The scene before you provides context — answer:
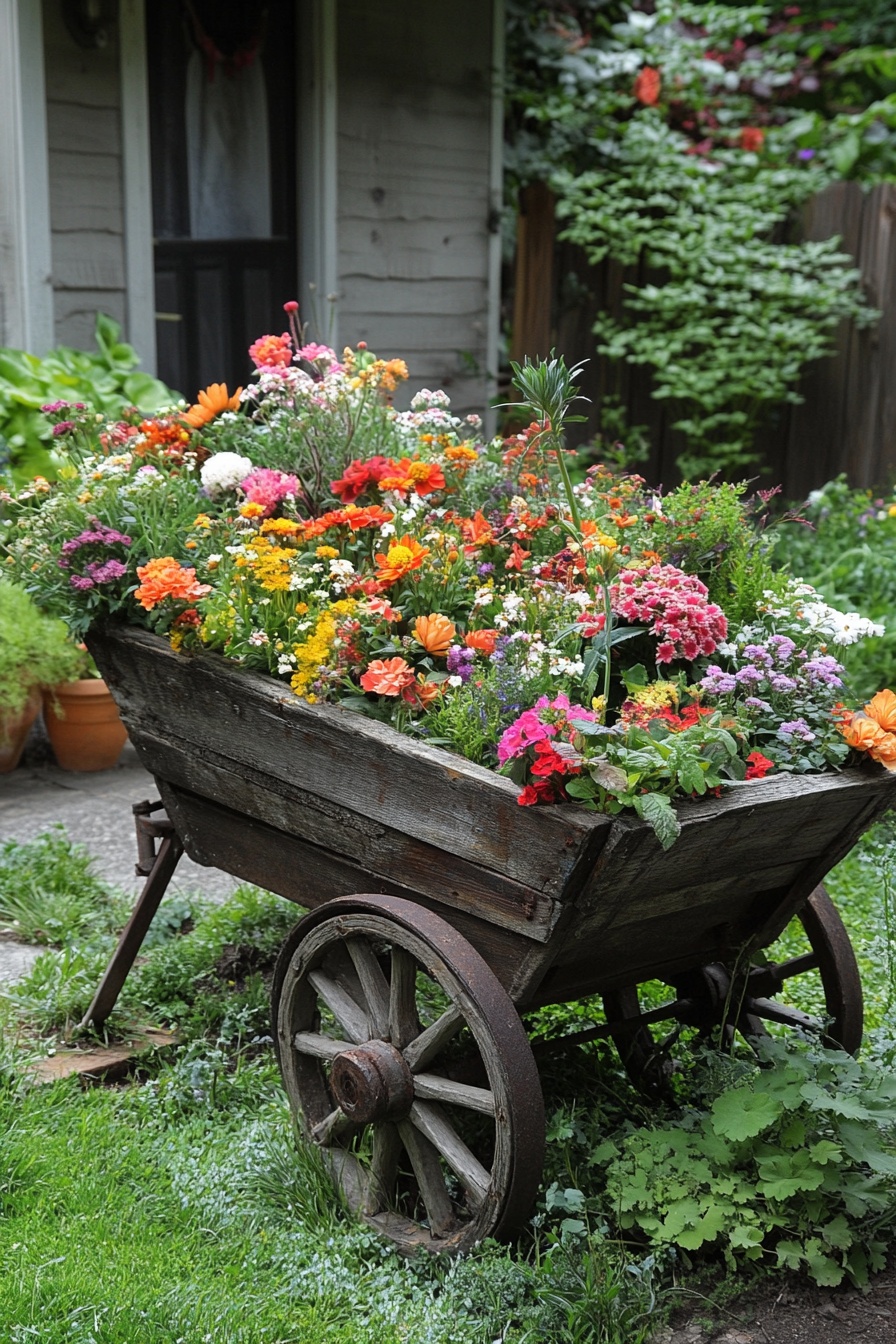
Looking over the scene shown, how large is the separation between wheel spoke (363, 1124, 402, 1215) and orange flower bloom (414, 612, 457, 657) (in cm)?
84

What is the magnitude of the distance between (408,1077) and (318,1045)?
0.73ft

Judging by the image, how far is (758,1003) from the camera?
289cm

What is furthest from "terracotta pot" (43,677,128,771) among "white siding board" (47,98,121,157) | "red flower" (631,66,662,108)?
"red flower" (631,66,662,108)

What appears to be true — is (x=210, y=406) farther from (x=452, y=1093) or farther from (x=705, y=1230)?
(x=705, y=1230)

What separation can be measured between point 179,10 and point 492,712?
4.36 metres

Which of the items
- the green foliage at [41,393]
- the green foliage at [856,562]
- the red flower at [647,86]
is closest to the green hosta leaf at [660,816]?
the green foliage at [856,562]

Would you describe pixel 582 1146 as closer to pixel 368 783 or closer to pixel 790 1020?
pixel 790 1020

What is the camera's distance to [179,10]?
5555 mm

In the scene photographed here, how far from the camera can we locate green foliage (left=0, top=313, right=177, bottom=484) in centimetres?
498

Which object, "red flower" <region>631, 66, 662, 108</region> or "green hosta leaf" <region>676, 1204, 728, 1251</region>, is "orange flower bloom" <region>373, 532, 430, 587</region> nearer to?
"green hosta leaf" <region>676, 1204, 728, 1251</region>

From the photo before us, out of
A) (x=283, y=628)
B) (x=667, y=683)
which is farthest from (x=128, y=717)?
(x=667, y=683)

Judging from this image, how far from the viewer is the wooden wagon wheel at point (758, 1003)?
2801mm

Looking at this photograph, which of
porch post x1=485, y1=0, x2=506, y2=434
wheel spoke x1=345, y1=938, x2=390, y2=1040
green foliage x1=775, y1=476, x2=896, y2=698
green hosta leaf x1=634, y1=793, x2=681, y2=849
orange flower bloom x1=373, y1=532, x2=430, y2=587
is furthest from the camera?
porch post x1=485, y1=0, x2=506, y2=434

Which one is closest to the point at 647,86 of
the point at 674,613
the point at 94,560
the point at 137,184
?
the point at 137,184
